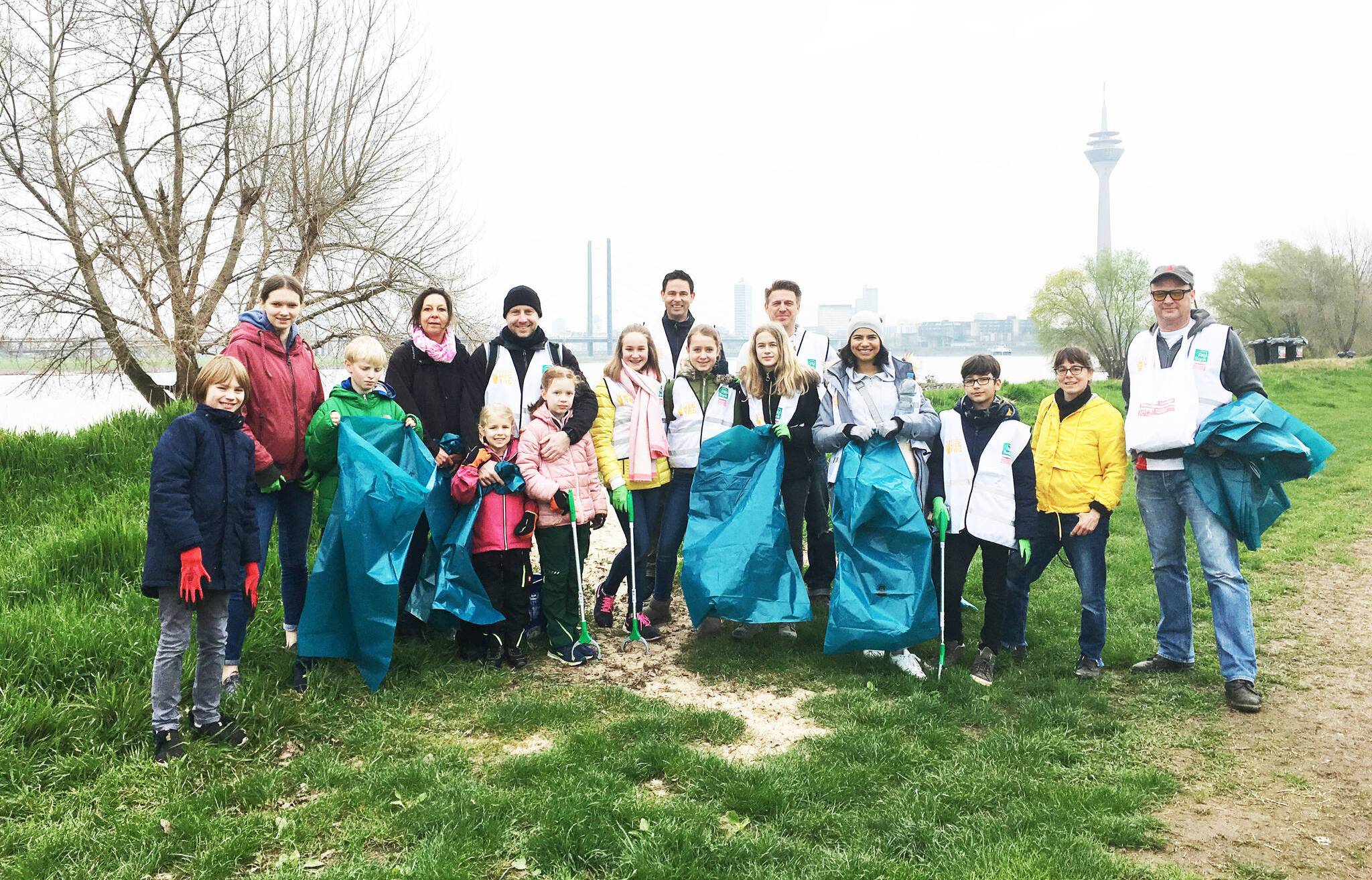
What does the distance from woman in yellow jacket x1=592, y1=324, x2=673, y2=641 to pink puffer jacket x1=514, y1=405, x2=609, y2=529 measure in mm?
171

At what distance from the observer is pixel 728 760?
3441 mm

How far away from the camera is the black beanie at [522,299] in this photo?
15.4ft

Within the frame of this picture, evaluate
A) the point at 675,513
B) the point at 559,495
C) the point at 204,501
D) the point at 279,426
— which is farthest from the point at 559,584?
the point at 204,501

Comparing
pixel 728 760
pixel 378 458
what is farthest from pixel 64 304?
pixel 728 760

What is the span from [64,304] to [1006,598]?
34.5ft

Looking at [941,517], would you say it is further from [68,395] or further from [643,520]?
[68,395]

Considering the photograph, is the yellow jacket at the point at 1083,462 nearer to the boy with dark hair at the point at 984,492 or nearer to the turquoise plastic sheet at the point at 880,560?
the boy with dark hair at the point at 984,492

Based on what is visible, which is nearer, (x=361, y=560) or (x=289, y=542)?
(x=361, y=560)

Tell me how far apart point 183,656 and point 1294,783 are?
4351 mm

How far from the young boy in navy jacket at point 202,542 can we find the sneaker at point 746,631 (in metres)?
2.51

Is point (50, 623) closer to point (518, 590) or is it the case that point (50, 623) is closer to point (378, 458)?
point (378, 458)

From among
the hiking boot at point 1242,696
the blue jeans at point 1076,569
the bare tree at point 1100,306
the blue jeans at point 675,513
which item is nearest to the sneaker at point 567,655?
the blue jeans at point 675,513

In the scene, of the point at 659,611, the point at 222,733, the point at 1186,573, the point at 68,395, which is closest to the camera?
the point at 222,733

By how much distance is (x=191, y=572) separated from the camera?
10.5ft
